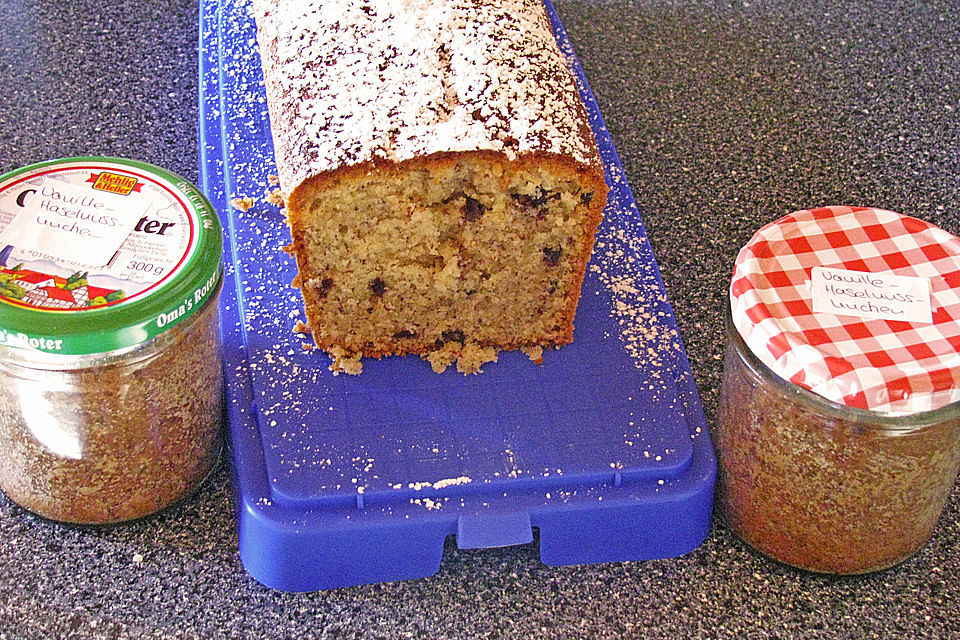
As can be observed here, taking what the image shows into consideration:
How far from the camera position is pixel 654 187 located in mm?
1436

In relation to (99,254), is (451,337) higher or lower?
lower

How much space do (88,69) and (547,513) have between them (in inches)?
38.8

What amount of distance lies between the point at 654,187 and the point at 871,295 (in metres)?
0.51

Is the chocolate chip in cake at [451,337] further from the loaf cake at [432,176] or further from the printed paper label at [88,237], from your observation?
the printed paper label at [88,237]

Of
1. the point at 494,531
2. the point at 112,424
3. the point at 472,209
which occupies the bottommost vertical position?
the point at 494,531

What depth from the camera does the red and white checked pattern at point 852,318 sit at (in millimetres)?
870

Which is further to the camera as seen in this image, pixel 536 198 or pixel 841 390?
pixel 536 198

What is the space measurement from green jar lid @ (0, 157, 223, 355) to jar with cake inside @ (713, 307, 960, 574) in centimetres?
50

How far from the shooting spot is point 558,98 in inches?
43.1

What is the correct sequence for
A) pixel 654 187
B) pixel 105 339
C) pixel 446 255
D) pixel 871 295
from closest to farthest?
pixel 105 339, pixel 871 295, pixel 446 255, pixel 654 187

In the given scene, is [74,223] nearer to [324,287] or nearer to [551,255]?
[324,287]

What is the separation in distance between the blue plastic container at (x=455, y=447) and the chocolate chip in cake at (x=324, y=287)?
0.23 feet

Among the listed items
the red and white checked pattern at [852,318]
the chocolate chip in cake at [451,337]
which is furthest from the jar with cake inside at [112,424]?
the red and white checked pattern at [852,318]

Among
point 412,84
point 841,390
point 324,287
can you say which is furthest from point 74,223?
point 841,390
